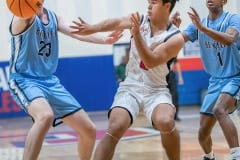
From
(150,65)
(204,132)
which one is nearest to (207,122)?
(204,132)

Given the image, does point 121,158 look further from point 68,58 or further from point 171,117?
point 68,58

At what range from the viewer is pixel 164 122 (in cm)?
484

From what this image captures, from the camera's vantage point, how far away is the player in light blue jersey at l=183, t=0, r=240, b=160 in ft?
18.8

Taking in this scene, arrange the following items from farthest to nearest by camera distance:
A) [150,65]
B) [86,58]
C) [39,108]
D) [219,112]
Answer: [86,58]
[219,112]
[39,108]
[150,65]

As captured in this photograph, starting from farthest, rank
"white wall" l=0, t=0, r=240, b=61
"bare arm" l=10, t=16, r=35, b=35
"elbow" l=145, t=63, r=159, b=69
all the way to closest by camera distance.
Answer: "white wall" l=0, t=0, r=240, b=61 < "bare arm" l=10, t=16, r=35, b=35 < "elbow" l=145, t=63, r=159, b=69

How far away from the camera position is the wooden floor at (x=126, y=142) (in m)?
7.04

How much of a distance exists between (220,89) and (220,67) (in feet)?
0.78

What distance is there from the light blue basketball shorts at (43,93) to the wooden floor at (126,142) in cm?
175

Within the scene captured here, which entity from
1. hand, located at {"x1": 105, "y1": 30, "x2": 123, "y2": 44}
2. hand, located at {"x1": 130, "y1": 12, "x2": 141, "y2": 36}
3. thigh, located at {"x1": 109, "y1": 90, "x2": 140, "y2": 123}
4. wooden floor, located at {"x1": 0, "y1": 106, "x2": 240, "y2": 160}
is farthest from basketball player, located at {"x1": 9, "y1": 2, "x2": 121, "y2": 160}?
wooden floor, located at {"x1": 0, "y1": 106, "x2": 240, "y2": 160}

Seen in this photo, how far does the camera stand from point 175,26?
534 centimetres

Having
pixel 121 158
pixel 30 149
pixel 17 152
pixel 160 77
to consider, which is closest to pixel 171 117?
pixel 160 77

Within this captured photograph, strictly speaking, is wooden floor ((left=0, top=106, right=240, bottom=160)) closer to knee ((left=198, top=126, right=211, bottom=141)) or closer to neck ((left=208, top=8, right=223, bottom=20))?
knee ((left=198, top=126, right=211, bottom=141))

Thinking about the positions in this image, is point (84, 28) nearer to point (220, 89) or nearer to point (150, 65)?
point (150, 65)

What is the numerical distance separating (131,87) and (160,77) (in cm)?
29
